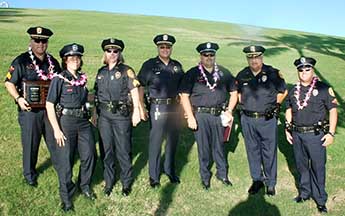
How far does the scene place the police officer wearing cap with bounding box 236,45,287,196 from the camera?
720 centimetres

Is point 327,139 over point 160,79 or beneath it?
beneath

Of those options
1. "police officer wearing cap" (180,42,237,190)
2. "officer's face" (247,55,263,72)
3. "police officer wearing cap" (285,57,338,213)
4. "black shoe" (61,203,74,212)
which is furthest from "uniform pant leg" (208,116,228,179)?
"black shoe" (61,203,74,212)

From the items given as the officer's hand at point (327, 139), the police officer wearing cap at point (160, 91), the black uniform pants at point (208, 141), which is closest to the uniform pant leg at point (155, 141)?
the police officer wearing cap at point (160, 91)

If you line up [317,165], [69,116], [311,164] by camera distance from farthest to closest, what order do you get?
[311,164]
[317,165]
[69,116]

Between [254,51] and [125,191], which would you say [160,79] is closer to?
[254,51]

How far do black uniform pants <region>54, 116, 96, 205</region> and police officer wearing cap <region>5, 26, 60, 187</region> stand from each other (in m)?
0.45

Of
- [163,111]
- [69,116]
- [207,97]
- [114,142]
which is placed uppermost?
[207,97]

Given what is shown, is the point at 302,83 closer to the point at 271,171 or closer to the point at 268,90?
the point at 268,90

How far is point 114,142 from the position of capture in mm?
6723

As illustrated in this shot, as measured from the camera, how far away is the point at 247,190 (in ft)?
25.4

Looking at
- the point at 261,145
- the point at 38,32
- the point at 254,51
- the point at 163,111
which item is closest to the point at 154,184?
the point at 163,111

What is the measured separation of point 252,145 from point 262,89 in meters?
1.01

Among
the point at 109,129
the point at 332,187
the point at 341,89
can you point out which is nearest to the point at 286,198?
the point at 332,187

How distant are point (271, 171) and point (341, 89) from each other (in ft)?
32.2
